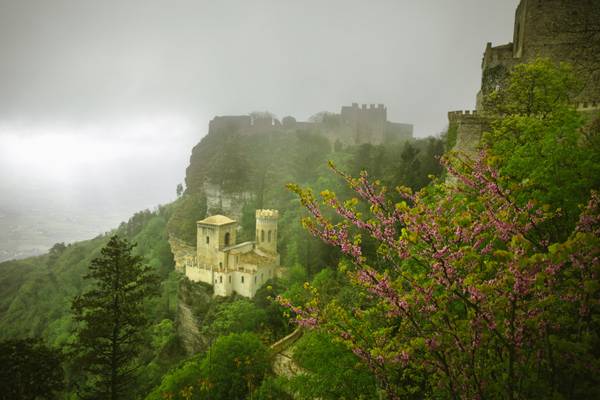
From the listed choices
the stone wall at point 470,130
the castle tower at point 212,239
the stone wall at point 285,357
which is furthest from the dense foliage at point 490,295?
the castle tower at point 212,239

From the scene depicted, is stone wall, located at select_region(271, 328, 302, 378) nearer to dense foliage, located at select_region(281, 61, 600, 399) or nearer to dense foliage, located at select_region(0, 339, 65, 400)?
dense foliage, located at select_region(0, 339, 65, 400)

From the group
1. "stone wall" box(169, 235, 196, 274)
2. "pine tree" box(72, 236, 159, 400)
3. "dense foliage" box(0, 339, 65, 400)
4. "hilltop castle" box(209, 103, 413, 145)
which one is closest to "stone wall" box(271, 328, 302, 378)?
"pine tree" box(72, 236, 159, 400)

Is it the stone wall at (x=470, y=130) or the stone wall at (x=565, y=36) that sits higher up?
the stone wall at (x=565, y=36)

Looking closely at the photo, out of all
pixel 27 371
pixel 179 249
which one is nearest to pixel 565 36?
pixel 27 371

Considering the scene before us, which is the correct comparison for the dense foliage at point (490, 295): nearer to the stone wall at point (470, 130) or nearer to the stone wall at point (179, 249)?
the stone wall at point (470, 130)

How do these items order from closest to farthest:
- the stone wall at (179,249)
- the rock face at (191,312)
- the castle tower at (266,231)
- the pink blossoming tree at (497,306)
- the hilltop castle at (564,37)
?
the pink blossoming tree at (497,306) → the hilltop castle at (564,37) → the rock face at (191,312) → the castle tower at (266,231) → the stone wall at (179,249)

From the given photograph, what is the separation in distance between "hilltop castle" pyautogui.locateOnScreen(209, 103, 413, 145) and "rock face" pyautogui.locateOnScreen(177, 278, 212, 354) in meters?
37.4

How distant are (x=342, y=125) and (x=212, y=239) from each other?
36848mm

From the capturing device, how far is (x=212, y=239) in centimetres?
3078

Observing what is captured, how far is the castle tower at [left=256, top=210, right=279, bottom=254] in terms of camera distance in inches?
1303

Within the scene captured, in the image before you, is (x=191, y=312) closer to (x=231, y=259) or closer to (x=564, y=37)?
(x=231, y=259)

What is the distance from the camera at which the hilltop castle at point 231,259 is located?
2894cm

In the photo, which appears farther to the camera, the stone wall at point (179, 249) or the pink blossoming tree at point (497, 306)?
the stone wall at point (179, 249)

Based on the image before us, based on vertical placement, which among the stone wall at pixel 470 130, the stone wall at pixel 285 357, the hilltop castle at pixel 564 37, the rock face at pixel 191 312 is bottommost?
the rock face at pixel 191 312
